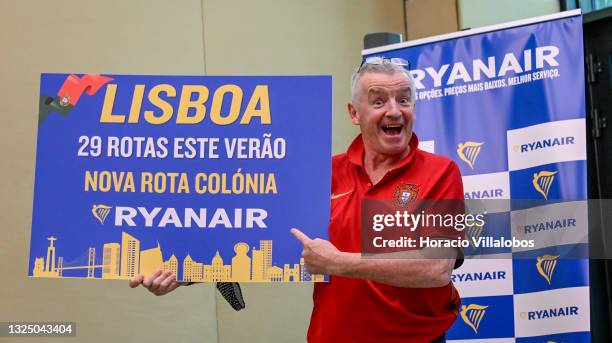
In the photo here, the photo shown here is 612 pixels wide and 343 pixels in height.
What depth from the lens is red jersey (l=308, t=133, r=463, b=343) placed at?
1957 mm

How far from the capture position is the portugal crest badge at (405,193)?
203 centimetres

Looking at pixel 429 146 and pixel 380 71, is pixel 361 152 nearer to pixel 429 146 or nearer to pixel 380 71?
pixel 380 71

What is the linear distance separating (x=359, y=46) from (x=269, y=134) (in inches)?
115

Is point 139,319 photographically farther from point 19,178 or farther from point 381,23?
point 381,23

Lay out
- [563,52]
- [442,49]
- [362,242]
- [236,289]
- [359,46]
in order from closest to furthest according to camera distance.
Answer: [362,242] → [236,289] → [563,52] → [442,49] → [359,46]

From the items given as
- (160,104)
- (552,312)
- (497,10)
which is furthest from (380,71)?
(497,10)

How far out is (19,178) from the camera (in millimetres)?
3545

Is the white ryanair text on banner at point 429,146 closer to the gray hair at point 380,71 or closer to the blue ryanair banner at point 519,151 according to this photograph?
the blue ryanair banner at point 519,151

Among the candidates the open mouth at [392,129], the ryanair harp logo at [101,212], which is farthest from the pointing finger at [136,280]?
the open mouth at [392,129]

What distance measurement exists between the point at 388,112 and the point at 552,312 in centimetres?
173

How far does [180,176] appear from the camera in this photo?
210cm

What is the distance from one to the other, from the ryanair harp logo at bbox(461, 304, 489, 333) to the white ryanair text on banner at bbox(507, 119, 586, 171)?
2.27 ft

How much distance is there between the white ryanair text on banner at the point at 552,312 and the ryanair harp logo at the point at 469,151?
2.25 ft

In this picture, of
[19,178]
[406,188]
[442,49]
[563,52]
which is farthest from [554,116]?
[19,178]
